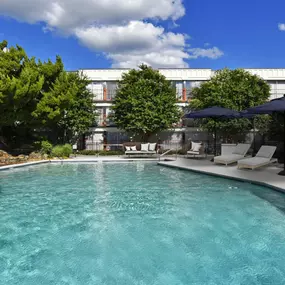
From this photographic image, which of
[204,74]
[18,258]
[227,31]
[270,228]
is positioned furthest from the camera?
[204,74]

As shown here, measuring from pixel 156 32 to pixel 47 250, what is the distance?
26.0 metres

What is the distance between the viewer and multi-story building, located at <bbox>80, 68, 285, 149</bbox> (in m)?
28.9

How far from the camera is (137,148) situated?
19688 millimetres

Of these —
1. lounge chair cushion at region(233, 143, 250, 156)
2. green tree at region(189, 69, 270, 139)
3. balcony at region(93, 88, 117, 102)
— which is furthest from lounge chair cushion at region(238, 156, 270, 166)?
balcony at region(93, 88, 117, 102)

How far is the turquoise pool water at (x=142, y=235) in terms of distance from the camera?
3.82 meters

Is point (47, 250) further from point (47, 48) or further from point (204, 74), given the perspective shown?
point (204, 74)

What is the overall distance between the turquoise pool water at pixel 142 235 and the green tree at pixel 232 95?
13697 mm

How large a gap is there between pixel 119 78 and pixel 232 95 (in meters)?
11.7

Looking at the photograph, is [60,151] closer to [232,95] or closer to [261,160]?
[261,160]

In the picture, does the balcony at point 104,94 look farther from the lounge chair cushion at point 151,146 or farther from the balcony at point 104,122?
the lounge chair cushion at point 151,146

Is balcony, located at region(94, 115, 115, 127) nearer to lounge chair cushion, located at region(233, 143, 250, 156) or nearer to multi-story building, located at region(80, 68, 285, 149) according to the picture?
multi-story building, located at region(80, 68, 285, 149)

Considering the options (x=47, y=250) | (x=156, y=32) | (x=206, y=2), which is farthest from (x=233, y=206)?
(x=156, y=32)

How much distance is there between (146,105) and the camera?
2339 centimetres

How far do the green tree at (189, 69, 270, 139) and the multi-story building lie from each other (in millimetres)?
4225
